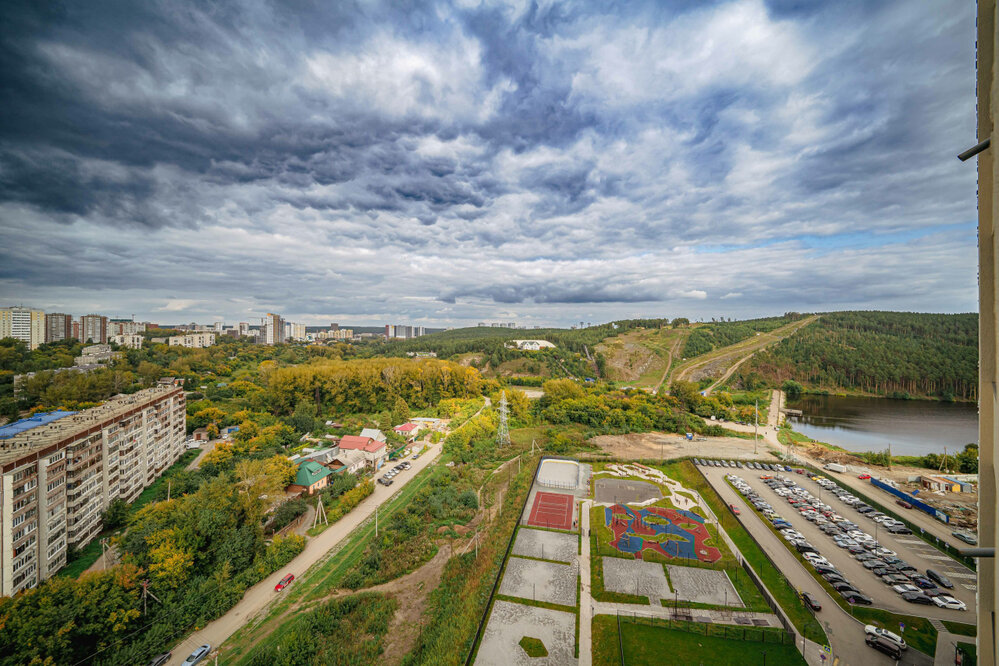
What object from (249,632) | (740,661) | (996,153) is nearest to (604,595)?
(740,661)

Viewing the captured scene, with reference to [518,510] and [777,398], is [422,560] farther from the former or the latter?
[777,398]

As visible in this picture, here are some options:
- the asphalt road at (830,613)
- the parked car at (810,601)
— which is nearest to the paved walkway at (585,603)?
the asphalt road at (830,613)

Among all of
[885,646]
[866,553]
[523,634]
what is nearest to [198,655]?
[523,634]

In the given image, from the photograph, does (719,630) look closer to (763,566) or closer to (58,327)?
(763,566)

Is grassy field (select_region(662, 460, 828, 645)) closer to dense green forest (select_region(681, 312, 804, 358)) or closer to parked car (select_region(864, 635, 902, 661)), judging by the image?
parked car (select_region(864, 635, 902, 661))

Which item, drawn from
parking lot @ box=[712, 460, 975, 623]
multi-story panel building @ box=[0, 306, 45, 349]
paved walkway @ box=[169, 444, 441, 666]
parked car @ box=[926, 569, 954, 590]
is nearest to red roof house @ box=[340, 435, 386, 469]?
paved walkway @ box=[169, 444, 441, 666]

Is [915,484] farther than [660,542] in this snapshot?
Yes
